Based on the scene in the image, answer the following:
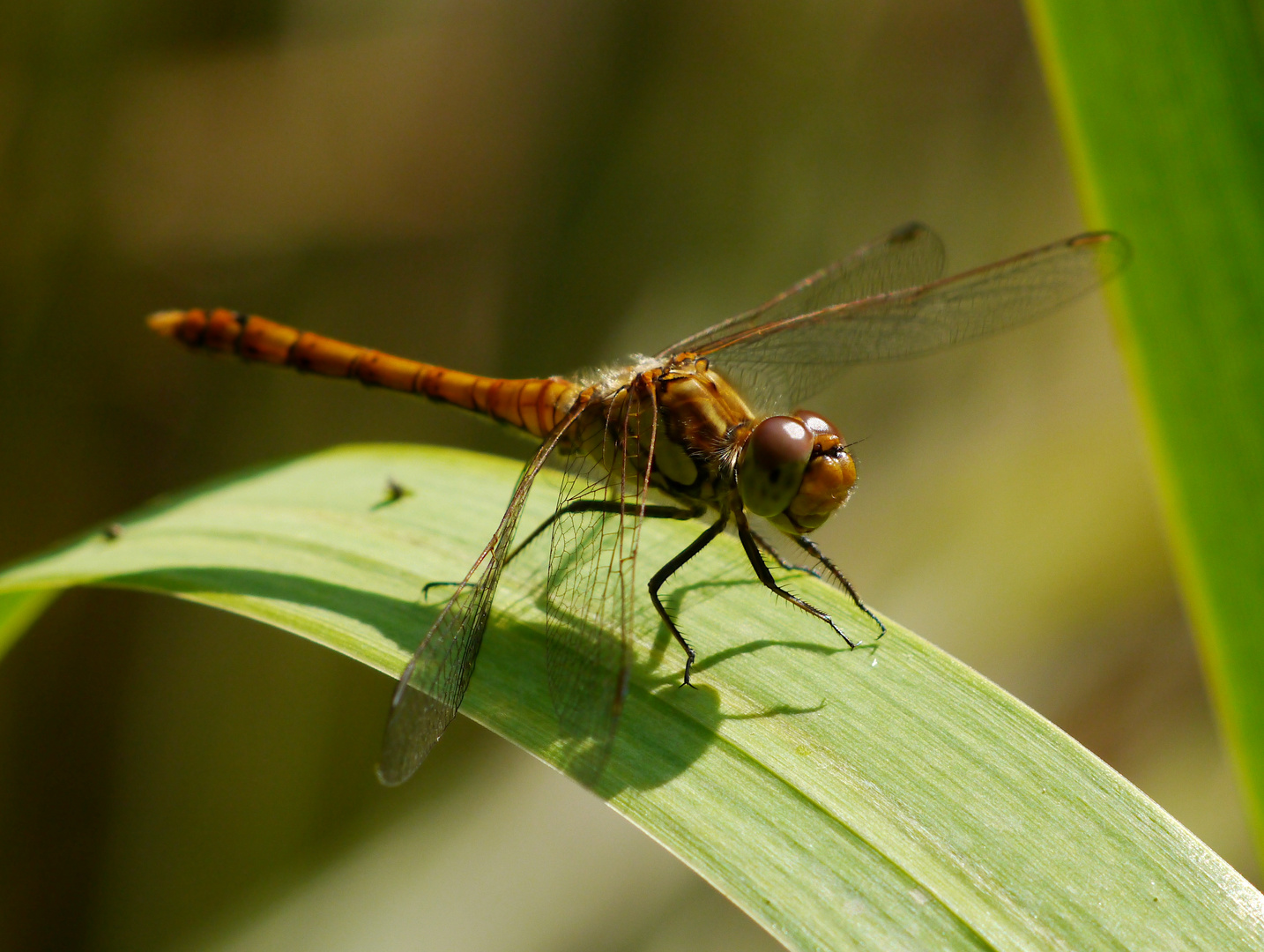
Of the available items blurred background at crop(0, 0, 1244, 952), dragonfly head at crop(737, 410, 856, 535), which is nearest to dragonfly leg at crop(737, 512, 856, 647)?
dragonfly head at crop(737, 410, 856, 535)

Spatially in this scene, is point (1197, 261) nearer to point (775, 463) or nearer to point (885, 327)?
point (775, 463)

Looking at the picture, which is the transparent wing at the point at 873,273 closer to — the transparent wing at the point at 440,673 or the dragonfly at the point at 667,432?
the dragonfly at the point at 667,432

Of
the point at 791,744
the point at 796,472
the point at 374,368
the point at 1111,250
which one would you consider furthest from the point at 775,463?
the point at 374,368

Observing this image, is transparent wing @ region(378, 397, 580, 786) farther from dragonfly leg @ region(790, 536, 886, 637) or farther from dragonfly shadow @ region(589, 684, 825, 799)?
dragonfly leg @ region(790, 536, 886, 637)

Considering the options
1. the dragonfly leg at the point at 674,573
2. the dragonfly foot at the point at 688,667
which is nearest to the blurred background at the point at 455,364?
the dragonfly leg at the point at 674,573

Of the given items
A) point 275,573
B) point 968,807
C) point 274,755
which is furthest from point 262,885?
point 968,807

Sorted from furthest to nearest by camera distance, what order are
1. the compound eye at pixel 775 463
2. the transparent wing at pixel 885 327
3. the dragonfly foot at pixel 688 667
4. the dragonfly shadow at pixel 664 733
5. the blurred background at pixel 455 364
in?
the blurred background at pixel 455 364 → the transparent wing at pixel 885 327 → the compound eye at pixel 775 463 → the dragonfly foot at pixel 688 667 → the dragonfly shadow at pixel 664 733

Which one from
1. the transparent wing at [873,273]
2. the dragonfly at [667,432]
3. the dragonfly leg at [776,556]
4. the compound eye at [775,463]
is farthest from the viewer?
the transparent wing at [873,273]
